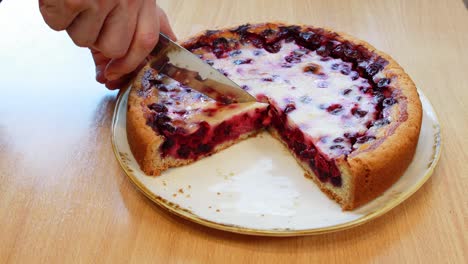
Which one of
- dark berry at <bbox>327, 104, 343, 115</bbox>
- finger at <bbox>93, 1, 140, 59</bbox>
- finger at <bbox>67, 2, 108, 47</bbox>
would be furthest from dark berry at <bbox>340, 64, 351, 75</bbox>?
finger at <bbox>67, 2, 108, 47</bbox>

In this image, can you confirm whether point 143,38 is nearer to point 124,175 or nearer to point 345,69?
point 124,175

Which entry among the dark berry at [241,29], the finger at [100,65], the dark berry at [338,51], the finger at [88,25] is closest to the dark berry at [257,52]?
the dark berry at [241,29]

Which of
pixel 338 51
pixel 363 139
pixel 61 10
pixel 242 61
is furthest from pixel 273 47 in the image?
pixel 61 10

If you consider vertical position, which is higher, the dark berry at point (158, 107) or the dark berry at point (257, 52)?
the dark berry at point (257, 52)

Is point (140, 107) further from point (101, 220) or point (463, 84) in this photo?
point (463, 84)

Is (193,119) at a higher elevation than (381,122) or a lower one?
lower

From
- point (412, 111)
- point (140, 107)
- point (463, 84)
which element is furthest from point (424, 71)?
point (140, 107)

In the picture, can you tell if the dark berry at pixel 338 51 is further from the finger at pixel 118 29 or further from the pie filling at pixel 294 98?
the finger at pixel 118 29
